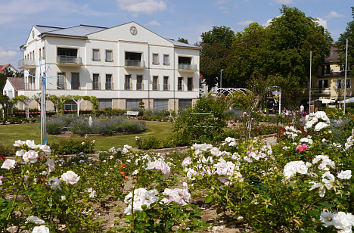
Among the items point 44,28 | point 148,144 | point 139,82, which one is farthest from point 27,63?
point 148,144

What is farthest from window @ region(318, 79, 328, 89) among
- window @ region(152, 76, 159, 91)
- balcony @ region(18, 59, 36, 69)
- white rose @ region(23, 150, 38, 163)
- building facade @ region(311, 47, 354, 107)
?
white rose @ region(23, 150, 38, 163)

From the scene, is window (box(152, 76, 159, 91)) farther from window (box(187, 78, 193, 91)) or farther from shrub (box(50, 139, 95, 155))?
shrub (box(50, 139, 95, 155))

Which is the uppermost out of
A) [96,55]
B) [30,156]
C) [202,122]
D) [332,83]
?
[96,55]

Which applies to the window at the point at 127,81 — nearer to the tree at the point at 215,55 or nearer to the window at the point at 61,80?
the window at the point at 61,80

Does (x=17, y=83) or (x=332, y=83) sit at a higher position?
(x=332, y=83)

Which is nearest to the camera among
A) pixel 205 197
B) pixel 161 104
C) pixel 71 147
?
pixel 205 197

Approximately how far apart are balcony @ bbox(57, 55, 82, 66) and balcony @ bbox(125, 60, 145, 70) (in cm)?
566

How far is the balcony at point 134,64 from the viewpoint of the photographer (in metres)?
41.4

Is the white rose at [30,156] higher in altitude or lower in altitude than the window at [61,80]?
lower

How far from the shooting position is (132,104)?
1657 inches

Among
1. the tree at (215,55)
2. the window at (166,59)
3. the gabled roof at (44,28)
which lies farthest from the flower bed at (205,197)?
the tree at (215,55)

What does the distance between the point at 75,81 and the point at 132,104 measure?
7203mm

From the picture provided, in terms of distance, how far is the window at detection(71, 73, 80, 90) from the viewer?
38562 mm

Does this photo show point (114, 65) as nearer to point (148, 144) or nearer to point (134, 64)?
point (134, 64)
